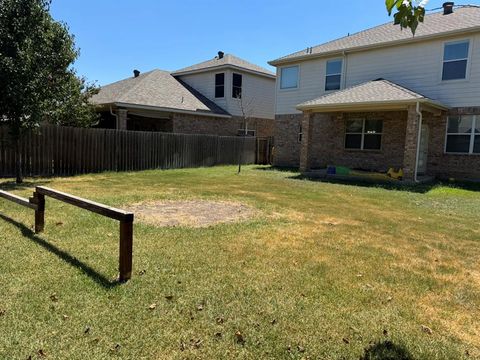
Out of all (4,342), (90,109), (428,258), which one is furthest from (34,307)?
(90,109)

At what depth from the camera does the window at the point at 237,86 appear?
2445cm

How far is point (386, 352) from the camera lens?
9.92ft

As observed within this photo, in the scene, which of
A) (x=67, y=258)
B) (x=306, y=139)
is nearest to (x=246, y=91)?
(x=306, y=139)

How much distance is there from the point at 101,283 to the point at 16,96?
29.0ft

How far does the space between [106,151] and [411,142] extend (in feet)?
40.1

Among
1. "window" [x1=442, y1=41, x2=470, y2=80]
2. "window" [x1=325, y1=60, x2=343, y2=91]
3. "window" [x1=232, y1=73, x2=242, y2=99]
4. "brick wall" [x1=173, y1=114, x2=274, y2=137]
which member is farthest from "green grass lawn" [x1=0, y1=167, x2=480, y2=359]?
"window" [x1=232, y1=73, x2=242, y2=99]

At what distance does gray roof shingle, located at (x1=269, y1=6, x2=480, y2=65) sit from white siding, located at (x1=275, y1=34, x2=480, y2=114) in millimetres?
397

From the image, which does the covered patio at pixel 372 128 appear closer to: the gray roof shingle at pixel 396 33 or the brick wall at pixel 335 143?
the brick wall at pixel 335 143

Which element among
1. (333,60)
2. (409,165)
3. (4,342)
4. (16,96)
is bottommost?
(4,342)

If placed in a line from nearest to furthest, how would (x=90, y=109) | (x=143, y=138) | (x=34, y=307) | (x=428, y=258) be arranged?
(x=34, y=307)
(x=428, y=258)
(x=143, y=138)
(x=90, y=109)

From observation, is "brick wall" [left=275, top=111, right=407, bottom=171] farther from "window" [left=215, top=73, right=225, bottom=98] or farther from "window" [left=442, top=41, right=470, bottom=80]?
"window" [left=215, top=73, right=225, bottom=98]

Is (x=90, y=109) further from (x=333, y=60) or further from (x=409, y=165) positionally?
(x=409, y=165)

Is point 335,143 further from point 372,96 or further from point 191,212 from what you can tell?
point 191,212

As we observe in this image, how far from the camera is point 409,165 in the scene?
13969 millimetres
